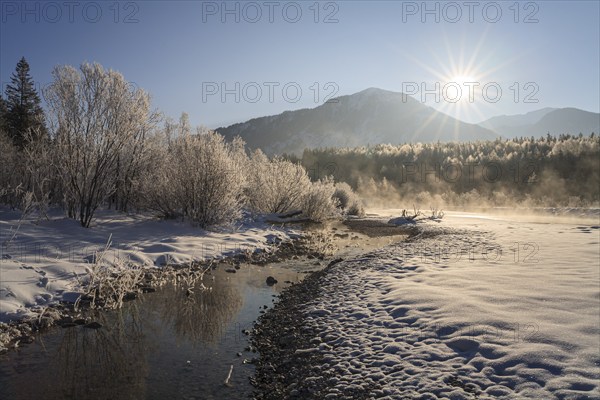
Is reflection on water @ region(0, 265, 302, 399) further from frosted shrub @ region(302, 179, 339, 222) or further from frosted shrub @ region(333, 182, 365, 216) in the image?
frosted shrub @ region(333, 182, 365, 216)

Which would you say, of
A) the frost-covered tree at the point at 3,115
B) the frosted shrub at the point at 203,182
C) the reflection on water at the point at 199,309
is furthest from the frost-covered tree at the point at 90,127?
the frost-covered tree at the point at 3,115

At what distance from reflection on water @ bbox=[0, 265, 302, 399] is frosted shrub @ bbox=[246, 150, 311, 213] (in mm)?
16594

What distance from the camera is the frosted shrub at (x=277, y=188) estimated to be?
80.1 feet

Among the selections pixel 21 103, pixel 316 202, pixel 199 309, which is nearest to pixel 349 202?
pixel 316 202

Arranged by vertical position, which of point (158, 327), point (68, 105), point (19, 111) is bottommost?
point (158, 327)

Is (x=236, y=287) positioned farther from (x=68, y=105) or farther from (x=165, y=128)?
(x=165, y=128)

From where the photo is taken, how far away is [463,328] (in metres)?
5.70

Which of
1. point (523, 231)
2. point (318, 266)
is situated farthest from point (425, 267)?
point (523, 231)

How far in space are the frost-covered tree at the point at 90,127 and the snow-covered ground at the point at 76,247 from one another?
151cm

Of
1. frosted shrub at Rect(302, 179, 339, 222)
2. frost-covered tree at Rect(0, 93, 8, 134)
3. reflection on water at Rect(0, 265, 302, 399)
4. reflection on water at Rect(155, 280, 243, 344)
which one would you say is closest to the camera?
reflection on water at Rect(0, 265, 302, 399)

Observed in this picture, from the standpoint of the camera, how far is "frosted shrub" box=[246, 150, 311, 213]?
24.4 m

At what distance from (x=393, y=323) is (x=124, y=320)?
4.74 metres

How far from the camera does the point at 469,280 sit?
8281 mm

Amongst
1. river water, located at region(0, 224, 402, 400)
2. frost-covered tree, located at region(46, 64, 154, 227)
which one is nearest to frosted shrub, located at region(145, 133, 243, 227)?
frost-covered tree, located at region(46, 64, 154, 227)
